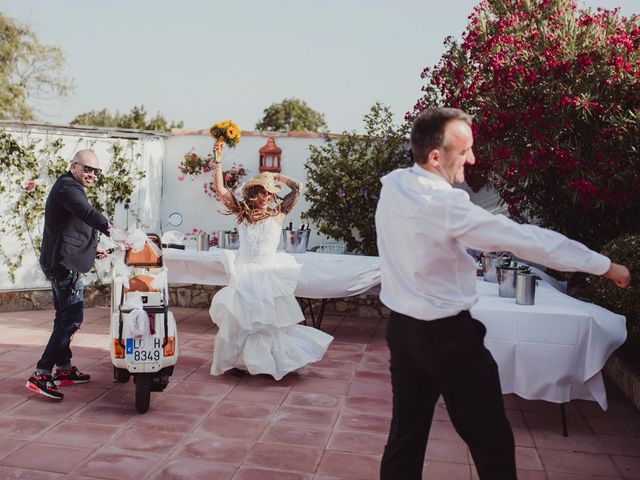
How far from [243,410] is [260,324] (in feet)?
3.02

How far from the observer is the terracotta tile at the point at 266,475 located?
11.6ft

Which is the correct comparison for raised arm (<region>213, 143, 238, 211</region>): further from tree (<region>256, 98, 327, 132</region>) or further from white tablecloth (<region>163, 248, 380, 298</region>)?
tree (<region>256, 98, 327, 132</region>)

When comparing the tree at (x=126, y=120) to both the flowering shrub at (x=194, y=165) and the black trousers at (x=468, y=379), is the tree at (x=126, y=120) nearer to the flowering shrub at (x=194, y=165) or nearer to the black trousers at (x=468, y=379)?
the flowering shrub at (x=194, y=165)

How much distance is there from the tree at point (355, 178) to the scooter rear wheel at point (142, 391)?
4.29 meters

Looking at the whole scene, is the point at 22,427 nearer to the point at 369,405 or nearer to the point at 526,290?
the point at 369,405

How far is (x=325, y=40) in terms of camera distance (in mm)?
11867

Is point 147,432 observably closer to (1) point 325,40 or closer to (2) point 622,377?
(2) point 622,377

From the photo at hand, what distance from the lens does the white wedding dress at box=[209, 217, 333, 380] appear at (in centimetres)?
544

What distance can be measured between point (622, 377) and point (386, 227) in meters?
3.74

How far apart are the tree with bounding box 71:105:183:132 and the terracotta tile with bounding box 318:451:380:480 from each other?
128ft

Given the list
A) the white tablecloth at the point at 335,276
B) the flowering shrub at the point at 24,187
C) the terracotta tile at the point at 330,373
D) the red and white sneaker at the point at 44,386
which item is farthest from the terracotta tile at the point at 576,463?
the flowering shrub at the point at 24,187

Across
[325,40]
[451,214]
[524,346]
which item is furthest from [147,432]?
[325,40]

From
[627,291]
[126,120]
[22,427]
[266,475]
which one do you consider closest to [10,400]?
[22,427]

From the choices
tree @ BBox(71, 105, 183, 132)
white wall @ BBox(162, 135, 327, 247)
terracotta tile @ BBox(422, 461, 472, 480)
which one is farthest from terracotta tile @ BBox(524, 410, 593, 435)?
tree @ BBox(71, 105, 183, 132)
